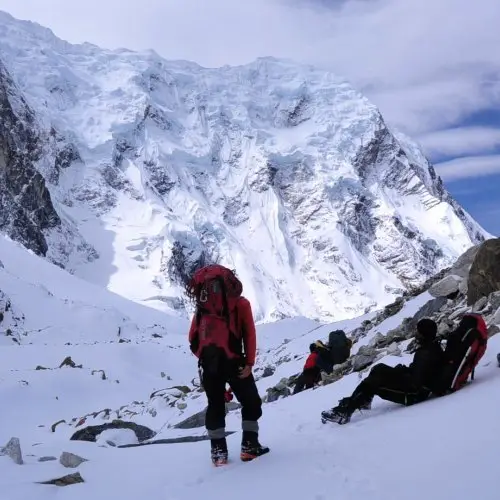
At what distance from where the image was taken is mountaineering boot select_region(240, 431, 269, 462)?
4.65 m

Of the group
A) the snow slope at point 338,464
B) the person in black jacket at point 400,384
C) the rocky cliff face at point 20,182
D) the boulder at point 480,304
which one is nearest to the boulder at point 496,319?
the boulder at point 480,304

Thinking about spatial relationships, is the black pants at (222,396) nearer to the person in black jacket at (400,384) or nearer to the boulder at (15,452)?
the person in black jacket at (400,384)

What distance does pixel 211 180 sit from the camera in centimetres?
16288

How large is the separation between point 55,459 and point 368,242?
178m

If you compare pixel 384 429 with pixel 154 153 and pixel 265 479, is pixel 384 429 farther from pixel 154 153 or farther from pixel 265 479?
pixel 154 153

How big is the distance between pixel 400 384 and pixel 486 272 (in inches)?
180

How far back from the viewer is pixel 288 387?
33.1ft

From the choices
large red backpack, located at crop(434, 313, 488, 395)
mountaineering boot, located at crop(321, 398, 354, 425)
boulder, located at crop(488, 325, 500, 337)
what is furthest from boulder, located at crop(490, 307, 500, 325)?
mountaineering boot, located at crop(321, 398, 354, 425)

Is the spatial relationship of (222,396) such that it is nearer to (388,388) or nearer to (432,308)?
(388,388)

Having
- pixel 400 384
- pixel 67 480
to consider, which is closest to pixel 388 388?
pixel 400 384

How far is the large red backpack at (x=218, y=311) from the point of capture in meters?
4.59

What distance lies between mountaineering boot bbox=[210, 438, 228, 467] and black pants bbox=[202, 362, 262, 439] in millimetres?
45

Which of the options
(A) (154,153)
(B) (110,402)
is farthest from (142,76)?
(B) (110,402)

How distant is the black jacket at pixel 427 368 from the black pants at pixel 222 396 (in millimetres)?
1545
